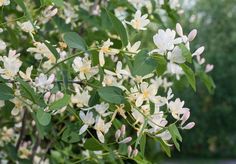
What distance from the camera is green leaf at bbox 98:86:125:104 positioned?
Answer: 956mm

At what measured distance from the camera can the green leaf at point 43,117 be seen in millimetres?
917

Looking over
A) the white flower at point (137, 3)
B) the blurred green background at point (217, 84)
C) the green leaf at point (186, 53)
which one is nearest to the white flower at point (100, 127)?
the green leaf at point (186, 53)

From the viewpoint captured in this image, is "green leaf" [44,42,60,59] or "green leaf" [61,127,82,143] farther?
"green leaf" [61,127,82,143]

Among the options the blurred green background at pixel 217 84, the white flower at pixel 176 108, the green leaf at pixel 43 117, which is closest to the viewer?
the green leaf at pixel 43 117

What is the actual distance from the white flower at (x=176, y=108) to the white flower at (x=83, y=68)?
0.54 feet

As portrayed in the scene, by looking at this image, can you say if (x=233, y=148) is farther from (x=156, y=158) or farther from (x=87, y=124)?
(x=87, y=124)

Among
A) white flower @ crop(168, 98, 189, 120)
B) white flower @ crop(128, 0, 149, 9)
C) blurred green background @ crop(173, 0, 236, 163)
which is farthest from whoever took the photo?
blurred green background @ crop(173, 0, 236, 163)

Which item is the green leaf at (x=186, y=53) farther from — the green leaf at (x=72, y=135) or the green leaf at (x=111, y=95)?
the green leaf at (x=72, y=135)

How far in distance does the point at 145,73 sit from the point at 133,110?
0.12m

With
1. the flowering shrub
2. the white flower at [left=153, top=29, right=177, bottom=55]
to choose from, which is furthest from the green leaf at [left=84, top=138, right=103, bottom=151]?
the white flower at [left=153, top=29, right=177, bottom=55]

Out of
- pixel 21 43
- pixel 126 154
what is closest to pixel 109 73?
pixel 126 154

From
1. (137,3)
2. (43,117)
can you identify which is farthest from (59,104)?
(137,3)

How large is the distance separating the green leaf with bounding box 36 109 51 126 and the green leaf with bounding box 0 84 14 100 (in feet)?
0.23

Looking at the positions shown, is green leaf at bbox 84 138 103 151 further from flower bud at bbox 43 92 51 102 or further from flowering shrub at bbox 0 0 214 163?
flower bud at bbox 43 92 51 102
